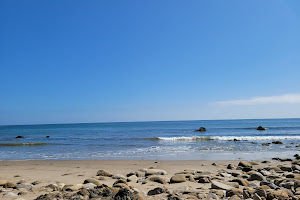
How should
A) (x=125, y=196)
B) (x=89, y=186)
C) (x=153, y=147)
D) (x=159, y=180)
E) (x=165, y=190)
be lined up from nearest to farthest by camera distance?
(x=125, y=196), (x=165, y=190), (x=89, y=186), (x=159, y=180), (x=153, y=147)

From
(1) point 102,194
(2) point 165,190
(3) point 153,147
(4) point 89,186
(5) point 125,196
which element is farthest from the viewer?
(3) point 153,147

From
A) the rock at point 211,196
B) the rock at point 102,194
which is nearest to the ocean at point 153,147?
the rock at point 211,196

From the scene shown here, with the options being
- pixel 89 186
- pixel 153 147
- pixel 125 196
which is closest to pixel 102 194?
pixel 125 196

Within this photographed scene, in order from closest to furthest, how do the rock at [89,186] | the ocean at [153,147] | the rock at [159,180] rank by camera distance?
the rock at [89,186] → the rock at [159,180] → the ocean at [153,147]

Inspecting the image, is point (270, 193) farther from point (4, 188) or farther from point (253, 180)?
point (4, 188)

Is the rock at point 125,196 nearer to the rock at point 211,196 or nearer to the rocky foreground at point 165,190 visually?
the rocky foreground at point 165,190

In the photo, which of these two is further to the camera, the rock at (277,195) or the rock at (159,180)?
the rock at (159,180)

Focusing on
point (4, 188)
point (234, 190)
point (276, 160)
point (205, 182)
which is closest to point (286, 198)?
point (234, 190)

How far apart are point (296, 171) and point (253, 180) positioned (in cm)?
248

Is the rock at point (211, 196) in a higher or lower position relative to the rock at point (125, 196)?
lower

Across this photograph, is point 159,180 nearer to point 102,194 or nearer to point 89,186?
point 89,186

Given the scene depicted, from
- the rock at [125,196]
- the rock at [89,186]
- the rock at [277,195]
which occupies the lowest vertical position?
the rock at [89,186]

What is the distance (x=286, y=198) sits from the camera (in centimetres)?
434

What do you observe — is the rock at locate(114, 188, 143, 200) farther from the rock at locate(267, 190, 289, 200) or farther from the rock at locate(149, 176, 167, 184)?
the rock at locate(267, 190, 289, 200)
